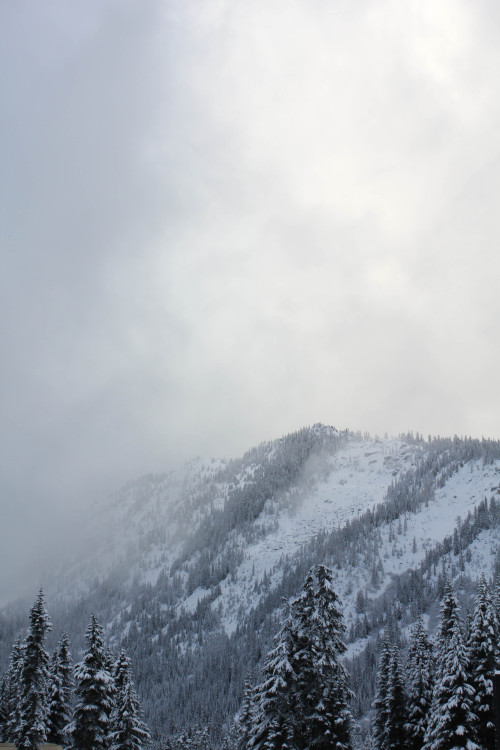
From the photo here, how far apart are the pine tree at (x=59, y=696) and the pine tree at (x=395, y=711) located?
26682 mm

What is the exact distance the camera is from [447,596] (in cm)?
4366

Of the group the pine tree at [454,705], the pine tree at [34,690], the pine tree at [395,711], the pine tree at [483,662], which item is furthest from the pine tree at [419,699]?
the pine tree at [34,690]

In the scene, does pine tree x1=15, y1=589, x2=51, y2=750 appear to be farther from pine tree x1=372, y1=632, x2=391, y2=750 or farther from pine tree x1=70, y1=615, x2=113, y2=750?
pine tree x1=372, y1=632, x2=391, y2=750

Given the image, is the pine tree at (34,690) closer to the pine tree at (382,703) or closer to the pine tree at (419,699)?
the pine tree at (382,703)

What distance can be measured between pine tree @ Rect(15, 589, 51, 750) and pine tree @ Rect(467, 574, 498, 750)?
30.0m

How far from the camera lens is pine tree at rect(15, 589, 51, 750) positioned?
46969 mm

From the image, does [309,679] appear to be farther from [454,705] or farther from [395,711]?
[395,711]

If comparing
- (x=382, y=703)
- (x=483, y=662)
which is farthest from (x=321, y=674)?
(x=382, y=703)

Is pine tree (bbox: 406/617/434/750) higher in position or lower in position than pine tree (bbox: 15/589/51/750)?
lower

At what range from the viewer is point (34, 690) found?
47875 mm

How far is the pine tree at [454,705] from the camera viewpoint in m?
37.5

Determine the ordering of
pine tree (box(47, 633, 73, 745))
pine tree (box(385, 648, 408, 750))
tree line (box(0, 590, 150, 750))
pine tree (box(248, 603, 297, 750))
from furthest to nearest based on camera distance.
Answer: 1. pine tree (box(47, 633, 73, 745))
2. pine tree (box(385, 648, 408, 750))
3. tree line (box(0, 590, 150, 750))
4. pine tree (box(248, 603, 297, 750))

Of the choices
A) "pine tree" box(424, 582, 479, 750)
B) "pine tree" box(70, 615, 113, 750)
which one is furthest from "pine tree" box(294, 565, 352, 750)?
"pine tree" box(70, 615, 113, 750)

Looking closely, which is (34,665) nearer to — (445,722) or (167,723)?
(445,722)
